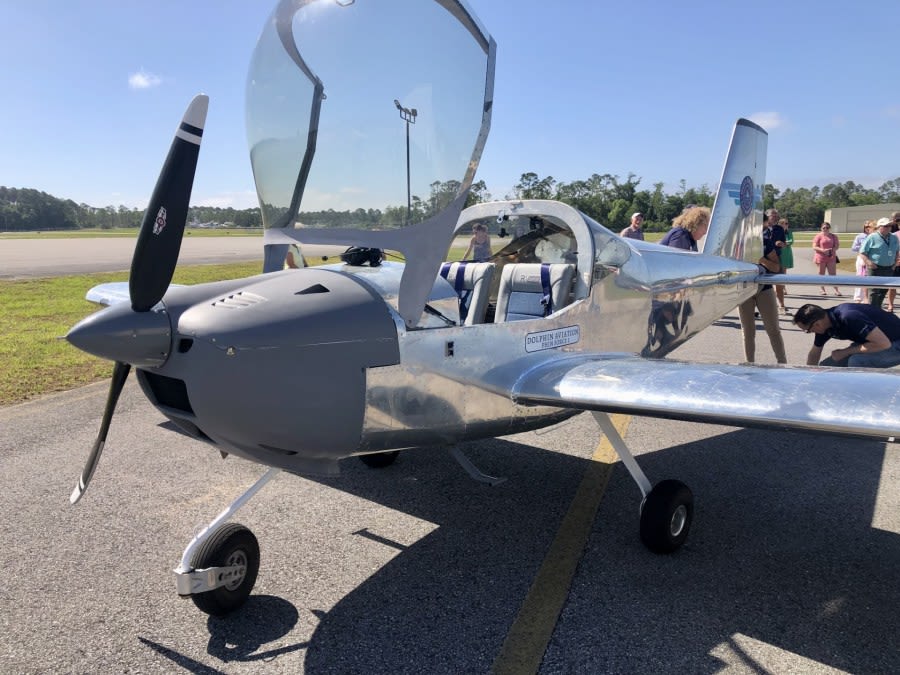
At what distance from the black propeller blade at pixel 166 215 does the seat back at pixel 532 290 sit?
84.9 inches

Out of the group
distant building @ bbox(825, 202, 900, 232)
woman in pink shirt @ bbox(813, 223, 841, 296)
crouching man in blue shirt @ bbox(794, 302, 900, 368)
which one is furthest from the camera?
distant building @ bbox(825, 202, 900, 232)

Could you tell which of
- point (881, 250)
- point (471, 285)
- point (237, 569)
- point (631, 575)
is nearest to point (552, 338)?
point (471, 285)

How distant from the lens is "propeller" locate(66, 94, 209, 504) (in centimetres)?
230

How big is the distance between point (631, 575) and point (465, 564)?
81 centimetres

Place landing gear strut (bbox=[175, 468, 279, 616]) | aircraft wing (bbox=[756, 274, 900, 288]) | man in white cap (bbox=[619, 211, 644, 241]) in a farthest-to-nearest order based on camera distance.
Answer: man in white cap (bbox=[619, 211, 644, 241]) → aircraft wing (bbox=[756, 274, 900, 288]) → landing gear strut (bbox=[175, 468, 279, 616])

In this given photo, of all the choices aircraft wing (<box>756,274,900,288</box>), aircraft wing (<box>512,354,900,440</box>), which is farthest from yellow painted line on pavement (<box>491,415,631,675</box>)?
aircraft wing (<box>756,274,900,288</box>)

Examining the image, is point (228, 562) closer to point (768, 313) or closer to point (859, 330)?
point (859, 330)

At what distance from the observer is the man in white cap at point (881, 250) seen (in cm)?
989

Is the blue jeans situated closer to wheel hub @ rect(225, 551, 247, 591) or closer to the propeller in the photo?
wheel hub @ rect(225, 551, 247, 591)

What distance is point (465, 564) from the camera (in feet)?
10.1

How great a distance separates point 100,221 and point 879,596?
156 meters

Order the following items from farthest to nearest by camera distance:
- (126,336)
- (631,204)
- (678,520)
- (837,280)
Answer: (631,204) → (837,280) → (678,520) → (126,336)

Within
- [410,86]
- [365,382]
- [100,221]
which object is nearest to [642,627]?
[365,382]

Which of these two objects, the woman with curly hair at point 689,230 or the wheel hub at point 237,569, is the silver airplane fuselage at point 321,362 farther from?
the woman with curly hair at point 689,230
